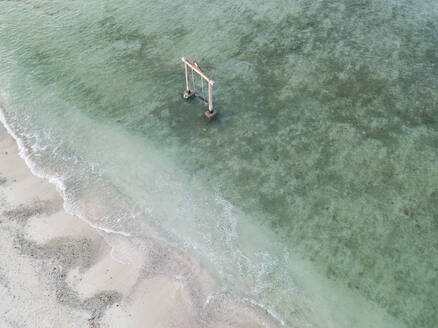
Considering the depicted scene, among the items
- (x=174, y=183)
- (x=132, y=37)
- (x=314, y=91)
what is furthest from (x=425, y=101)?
(x=132, y=37)

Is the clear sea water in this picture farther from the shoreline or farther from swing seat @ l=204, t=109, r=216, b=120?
the shoreline

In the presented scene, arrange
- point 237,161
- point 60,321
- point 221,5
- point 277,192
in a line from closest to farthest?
point 60,321 → point 277,192 → point 237,161 → point 221,5

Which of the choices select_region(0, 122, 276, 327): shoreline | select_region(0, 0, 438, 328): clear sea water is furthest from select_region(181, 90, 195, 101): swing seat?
select_region(0, 122, 276, 327): shoreline

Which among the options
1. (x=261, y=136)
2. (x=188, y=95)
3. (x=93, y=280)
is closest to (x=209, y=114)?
(x=188, y=95)

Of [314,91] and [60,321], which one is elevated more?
[314,91]

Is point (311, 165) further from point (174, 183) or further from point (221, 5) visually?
point (221, 5)

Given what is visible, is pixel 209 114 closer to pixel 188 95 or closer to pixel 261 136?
pixel 188 95
